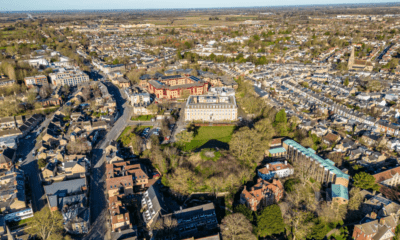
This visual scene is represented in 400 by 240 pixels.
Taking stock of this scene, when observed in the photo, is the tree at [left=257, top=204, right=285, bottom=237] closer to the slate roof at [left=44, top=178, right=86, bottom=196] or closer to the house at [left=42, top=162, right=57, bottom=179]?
the slate roof at [left=44, top=178, right=86, bottom=196]

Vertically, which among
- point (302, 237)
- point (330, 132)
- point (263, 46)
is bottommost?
point (302, 237)

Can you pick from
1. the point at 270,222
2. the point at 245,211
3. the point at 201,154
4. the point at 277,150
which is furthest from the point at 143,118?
the point at 270,222

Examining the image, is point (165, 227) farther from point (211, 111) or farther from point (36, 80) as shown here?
point (36, 80)

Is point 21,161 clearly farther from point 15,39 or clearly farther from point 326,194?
point 15,39

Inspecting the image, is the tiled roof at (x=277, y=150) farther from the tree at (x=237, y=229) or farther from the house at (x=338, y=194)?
the tree at (x=237, y=229)

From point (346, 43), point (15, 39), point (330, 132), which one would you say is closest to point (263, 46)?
point (346, 43)

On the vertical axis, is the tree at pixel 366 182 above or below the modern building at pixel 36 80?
below

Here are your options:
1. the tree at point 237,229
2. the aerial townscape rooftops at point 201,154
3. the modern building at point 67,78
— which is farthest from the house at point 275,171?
the modern building at point 67,78
